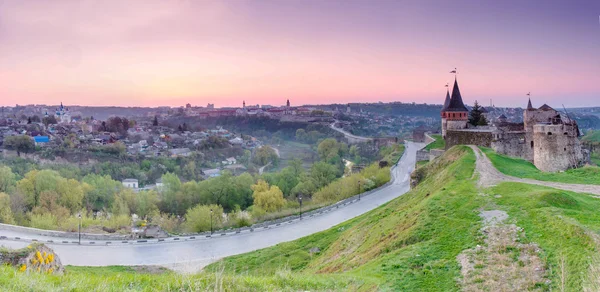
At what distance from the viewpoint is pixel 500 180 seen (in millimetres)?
14891

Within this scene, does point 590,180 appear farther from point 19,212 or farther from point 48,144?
point 48,144

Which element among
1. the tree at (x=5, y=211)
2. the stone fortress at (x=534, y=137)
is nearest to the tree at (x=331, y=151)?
the stone fortress at (x=534, y=137)

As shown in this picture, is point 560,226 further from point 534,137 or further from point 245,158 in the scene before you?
point 245,158

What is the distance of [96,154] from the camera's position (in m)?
62.6

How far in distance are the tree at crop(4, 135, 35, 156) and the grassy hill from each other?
204ft

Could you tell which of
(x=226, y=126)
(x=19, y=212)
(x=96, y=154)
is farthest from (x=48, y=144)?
(x=226, y=126)

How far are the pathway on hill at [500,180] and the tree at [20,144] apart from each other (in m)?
63.5

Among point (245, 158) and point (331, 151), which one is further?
point (245, 158)

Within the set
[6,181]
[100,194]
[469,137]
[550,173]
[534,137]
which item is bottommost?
[100,194]

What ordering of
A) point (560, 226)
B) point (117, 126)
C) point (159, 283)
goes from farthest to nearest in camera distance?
1. point (117, 126)
2. point (560, 226)
3. point (159, 283)

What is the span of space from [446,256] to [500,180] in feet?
25.2

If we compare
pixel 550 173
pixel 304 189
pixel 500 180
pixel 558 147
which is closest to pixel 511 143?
pixel 558 147

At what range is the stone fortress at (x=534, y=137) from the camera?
773 inches

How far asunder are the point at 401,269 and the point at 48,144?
231ft
